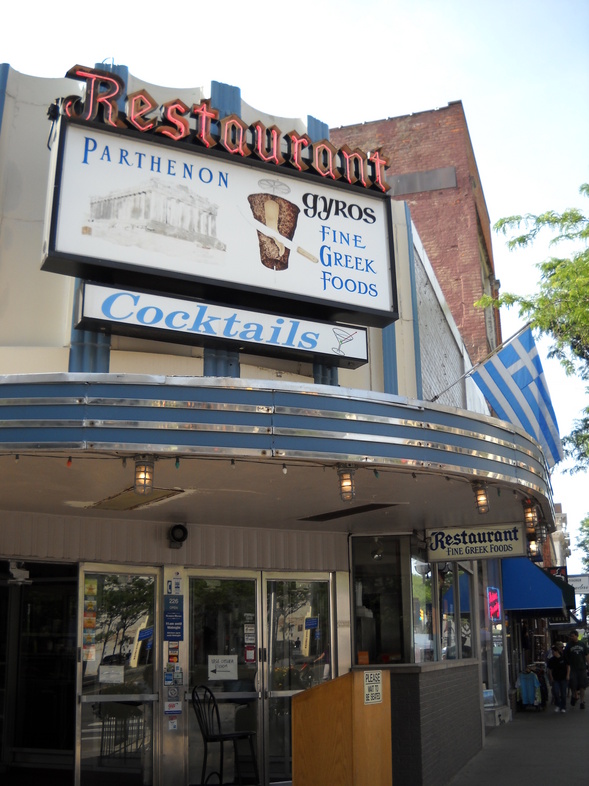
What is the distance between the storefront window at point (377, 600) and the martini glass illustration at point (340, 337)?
2.96m

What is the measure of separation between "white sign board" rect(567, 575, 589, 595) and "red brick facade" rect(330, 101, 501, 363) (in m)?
11.8

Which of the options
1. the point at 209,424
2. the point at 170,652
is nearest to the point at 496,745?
the point at 170,652

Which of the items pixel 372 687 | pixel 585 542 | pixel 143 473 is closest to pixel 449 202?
pixel 372 687

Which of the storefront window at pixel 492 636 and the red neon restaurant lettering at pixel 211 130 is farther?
the storefront window at pixel 492 636

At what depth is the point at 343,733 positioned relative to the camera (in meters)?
8.90

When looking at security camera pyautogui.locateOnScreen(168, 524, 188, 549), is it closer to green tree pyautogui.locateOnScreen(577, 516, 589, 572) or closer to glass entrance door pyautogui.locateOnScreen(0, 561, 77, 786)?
glass entrance door pyautogui.locateOnScreen(0, 561, 77, 786)

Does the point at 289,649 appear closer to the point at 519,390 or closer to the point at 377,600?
the point at 377,600

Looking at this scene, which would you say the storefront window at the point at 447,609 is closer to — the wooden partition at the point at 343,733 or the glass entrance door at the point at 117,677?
the wooden partition at the point at 343,733

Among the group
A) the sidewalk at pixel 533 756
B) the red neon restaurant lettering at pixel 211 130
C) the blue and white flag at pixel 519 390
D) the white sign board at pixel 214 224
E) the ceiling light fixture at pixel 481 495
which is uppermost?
the red neon restaurant lettering at pixel 211 130

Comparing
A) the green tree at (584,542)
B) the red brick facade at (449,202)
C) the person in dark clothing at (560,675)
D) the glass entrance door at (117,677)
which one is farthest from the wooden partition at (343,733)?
the green tree at (584,542)

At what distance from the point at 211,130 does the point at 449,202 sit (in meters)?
16.1

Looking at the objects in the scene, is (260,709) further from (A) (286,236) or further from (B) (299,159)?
(B) (299,159)

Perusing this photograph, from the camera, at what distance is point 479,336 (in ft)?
82.6

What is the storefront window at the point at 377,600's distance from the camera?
39.7 feet
